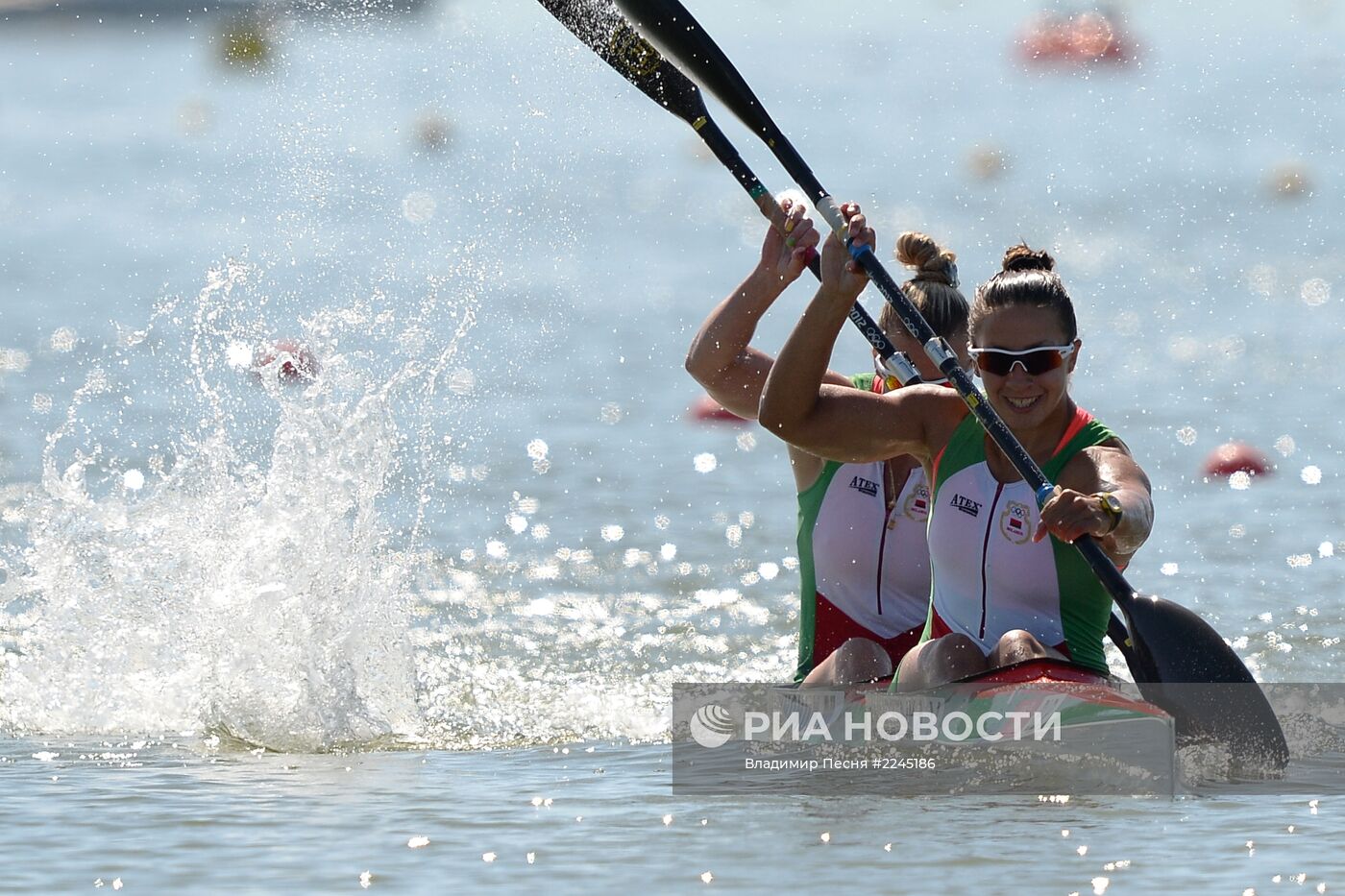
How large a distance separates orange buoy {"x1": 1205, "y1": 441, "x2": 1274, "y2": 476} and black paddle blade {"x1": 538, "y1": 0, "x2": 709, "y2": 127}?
6.36 metres

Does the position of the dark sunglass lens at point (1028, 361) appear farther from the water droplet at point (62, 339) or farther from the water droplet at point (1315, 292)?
the water droplet at point (1315, 292)

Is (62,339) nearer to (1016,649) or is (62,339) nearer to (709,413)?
(709,413)

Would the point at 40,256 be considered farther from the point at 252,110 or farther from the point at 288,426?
the point at 288,426

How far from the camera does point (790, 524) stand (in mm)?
10469

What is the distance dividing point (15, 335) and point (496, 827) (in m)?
12.3

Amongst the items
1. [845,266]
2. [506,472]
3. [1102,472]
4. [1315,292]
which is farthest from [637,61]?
[1315,292]

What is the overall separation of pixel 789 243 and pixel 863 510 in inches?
34.7

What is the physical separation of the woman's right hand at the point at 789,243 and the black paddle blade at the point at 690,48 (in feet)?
2.34

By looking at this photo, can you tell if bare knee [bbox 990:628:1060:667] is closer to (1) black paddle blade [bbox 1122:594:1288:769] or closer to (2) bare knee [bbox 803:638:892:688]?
(1) black paddle blade [bbox 1122:594:1288:769]

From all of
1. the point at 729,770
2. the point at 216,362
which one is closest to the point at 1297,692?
the point at 729,770

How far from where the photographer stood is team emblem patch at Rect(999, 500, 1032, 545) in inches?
190

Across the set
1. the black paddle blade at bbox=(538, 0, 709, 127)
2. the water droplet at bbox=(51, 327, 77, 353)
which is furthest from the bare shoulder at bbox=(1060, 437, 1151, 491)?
the water droplet at bbox=(51, 327, 77, 353)

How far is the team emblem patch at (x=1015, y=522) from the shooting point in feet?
15.8

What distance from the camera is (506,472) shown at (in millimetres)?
11562
